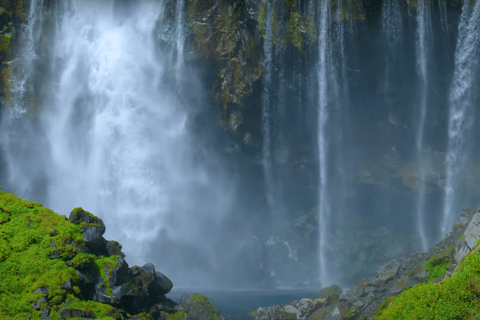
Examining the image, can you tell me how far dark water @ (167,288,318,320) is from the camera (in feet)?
80.2

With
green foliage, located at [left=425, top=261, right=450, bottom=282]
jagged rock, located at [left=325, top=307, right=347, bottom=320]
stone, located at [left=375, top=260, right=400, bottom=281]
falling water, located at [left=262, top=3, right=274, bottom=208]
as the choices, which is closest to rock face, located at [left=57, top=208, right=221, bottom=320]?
jagged rock, located at [left=325, top=307, right=347, bottom=320]

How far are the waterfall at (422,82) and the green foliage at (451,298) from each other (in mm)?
26963

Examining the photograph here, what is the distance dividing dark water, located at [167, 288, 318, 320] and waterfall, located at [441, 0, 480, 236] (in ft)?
49.2

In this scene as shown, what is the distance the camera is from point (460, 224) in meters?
20.9

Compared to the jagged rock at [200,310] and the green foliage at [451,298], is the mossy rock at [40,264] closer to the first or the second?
the jagged rock at [200,310]

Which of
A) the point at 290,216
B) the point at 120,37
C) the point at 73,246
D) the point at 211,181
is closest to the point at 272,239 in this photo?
the point at 290,216

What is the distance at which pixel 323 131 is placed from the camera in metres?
36.5

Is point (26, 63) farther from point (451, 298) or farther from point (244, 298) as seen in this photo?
point (451, 298)

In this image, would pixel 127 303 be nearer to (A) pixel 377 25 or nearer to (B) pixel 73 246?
(B) pixel 73 246

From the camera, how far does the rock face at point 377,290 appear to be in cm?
1764

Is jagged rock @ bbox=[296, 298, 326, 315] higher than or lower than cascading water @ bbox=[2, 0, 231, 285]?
lower

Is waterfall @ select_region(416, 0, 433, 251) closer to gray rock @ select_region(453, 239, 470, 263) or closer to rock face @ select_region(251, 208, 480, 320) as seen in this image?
rock face @ select_region(251, 208, 480, 320)

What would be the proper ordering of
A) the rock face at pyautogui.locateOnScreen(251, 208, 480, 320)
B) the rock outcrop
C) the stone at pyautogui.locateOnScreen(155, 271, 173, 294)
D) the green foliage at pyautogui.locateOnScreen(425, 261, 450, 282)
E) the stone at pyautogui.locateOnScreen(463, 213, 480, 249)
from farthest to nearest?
the rock face at pyautogui.locateOnScreen(251, 208, 480, 320) → the stone at pyautogui.locateOnScreen(155, 271, 173, 294) → the green foliage at pyautogui.locateOnScreen(425, 261, 450, 282) → the stone at pyautogui.locateOnScreen(463, 213, 480, 249) → the rock outcrop

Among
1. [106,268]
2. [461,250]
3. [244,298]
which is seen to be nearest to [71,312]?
[106,268]
